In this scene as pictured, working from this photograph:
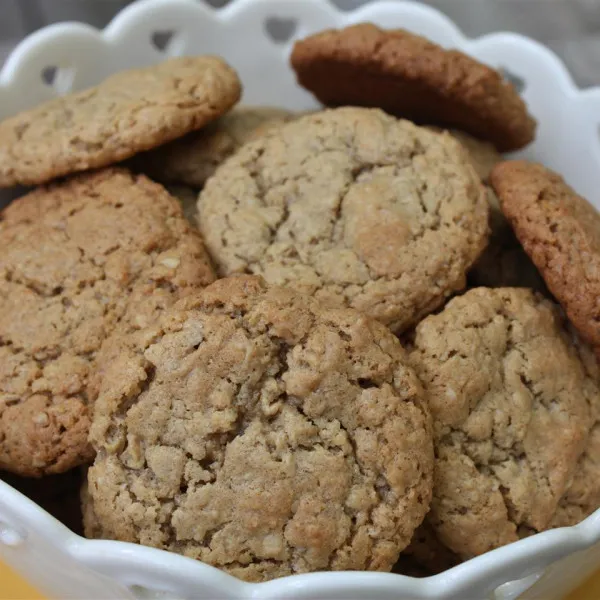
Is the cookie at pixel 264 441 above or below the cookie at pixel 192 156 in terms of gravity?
below

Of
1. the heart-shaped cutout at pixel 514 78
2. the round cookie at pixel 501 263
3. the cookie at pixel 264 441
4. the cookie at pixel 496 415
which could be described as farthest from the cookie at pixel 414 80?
the cookie at pixel 264 441

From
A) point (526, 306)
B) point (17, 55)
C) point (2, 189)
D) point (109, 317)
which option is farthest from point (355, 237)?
point (17, 55)

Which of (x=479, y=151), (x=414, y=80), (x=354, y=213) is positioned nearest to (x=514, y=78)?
(x=479, y=151)

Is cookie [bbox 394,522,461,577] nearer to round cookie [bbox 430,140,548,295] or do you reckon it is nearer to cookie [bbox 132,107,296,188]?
A: round cookie [bbox 430,140,548,295]

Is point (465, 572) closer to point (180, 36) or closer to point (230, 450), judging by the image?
point (230, 450)

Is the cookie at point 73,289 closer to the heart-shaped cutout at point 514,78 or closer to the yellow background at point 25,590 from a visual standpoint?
the yellow background at point 25,590

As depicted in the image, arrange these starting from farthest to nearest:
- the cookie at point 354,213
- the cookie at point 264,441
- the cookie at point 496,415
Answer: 1. the cookie at point 354,213
2. the cookie at point 496,415
3. the cookie at point 264,441
